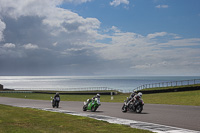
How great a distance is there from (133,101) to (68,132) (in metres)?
9.71

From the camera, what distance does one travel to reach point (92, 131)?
408 inches

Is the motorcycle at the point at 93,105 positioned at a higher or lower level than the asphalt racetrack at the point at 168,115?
higher

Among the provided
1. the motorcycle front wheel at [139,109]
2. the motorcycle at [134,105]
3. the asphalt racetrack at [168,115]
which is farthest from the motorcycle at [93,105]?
the motorcycle front wheel at [139,109]

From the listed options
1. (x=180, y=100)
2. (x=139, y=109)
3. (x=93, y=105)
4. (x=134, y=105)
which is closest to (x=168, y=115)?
(x=139, y=109)

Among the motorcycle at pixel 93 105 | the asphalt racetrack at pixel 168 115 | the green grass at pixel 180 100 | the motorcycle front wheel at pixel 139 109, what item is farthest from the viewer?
the green grass at pixel 180 100

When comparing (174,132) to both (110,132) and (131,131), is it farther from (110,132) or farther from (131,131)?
(110,132)

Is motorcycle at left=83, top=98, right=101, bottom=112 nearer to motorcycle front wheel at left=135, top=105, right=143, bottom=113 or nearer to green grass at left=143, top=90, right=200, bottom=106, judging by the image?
Result: motorcycle front wheel at left=135, top=105, right=143, bottom=113

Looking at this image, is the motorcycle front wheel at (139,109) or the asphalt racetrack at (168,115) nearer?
the asphalt racetrack at (168,115)

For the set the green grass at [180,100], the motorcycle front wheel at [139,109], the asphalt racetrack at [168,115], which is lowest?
the asphalt racetrack at [168,115]

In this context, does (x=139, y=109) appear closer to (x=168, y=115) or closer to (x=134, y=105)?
(x=134, y=105)

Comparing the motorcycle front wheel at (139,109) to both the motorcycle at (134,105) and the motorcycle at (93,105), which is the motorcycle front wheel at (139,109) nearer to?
the motorcycle at (134,105)

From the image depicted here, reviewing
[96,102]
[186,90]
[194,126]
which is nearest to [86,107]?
[96,102]

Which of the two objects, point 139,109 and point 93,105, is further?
point 93,105

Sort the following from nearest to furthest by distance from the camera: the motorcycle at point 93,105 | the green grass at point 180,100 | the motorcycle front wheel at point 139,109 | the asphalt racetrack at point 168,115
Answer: the asphalt racetrack at point 168,115 < the motorcycle front wheel at point 139,109 < the motorcycle at point 93,105 < the green grass at point 180,100
